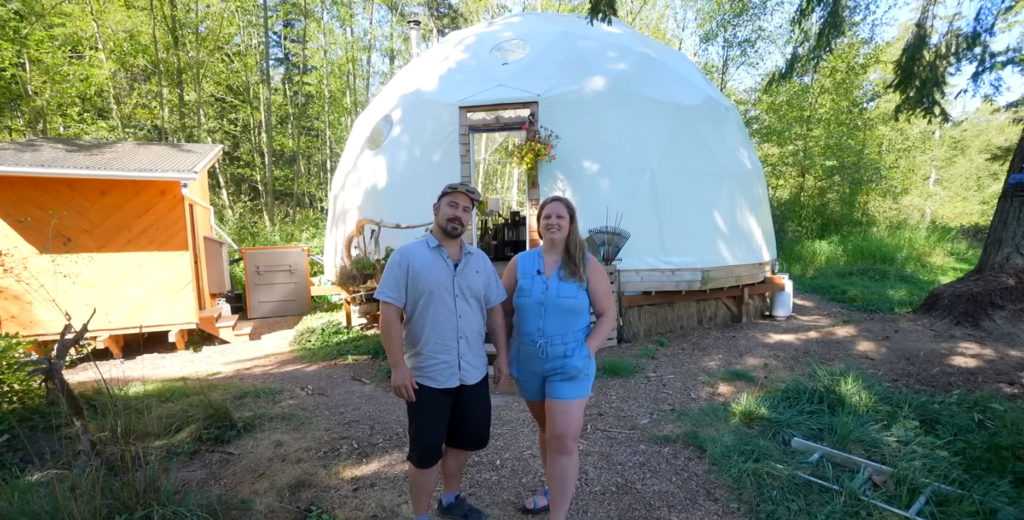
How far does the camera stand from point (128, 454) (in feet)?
7.10

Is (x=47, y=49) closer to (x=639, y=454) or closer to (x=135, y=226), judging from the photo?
(x=135, y=226)

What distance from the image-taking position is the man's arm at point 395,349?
74.2 inches

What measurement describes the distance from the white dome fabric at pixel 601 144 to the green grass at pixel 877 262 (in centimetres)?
245

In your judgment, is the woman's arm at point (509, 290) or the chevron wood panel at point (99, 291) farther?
the chevron wood panel at point (99, 291)

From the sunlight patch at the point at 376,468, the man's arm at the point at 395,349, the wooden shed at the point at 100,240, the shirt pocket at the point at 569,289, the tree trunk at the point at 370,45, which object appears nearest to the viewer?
the man's arm at the point at 395,349

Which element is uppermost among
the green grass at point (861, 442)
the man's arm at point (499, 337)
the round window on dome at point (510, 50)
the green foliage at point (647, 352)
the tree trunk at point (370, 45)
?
the tree trunk at point (370, 45)

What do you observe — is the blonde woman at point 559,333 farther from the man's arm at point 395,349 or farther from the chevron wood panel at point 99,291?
the chevron wood panel at point 99,291

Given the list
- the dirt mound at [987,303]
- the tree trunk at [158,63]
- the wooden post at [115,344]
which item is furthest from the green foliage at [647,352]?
the tree trunk at [158,63]

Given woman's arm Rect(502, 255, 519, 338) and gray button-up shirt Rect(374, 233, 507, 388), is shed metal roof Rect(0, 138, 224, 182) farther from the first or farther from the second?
woman's arm Rect(502, 255, 519, 338)

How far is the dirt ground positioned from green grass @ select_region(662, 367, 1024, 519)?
0.23 meters

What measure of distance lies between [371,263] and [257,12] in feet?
34.3

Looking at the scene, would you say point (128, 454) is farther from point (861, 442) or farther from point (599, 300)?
point (861, 442)

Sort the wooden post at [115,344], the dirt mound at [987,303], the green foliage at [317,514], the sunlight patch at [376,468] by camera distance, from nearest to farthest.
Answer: the green foliage at [317,514]
the sunlight patch at [376,468]
the dirt mound at [987,303]
the wooden post at [115,344]

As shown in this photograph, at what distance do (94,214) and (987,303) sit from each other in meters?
10.1
